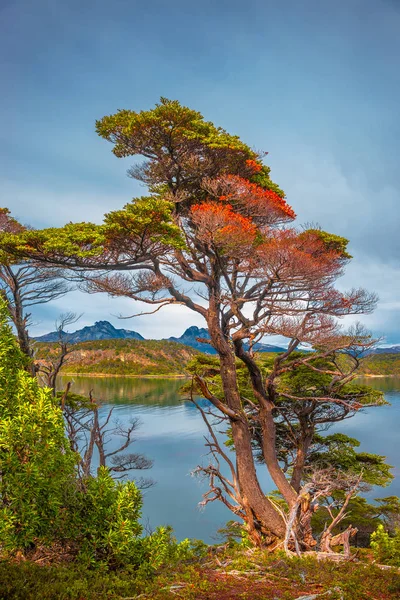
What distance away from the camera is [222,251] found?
9.31m

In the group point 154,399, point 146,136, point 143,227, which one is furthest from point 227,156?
point 154,399

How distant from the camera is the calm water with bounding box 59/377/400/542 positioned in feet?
66.5

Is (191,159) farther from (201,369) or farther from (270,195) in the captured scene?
(201,369)

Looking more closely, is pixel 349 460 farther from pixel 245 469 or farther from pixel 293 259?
pixel 293 259

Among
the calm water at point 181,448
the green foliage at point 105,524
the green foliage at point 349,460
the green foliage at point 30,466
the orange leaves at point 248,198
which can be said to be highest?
the orange leaves at point 248,198

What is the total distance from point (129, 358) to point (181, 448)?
57455 millimetres

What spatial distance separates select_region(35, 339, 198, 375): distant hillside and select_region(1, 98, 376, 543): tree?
73.6 meters

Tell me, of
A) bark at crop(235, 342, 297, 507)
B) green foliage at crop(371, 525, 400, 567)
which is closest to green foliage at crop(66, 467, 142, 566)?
green foliage at crop(371, 525, 400, 567)

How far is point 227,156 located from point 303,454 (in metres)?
8.71

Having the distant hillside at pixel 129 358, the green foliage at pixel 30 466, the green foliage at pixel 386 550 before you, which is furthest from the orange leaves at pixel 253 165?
the distant hillside at pixel 129 358

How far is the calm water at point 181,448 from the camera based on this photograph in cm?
2027

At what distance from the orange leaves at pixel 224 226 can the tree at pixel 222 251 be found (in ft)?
0.07

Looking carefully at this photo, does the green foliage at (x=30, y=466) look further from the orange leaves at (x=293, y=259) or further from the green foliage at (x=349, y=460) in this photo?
the green foliage at (x=349, y=460)

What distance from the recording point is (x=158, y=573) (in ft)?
14.9
